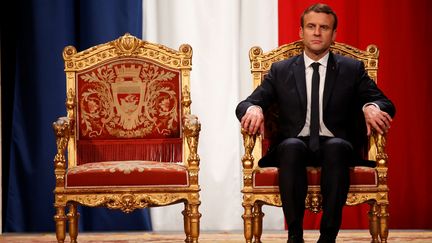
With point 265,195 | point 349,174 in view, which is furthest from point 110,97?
point 349,174

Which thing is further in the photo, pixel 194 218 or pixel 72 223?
pixel 72 223

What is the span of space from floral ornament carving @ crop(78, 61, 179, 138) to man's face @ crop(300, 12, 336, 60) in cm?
79

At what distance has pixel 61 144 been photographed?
3480 mm

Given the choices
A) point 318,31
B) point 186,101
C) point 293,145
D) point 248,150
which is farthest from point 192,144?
point 318,31

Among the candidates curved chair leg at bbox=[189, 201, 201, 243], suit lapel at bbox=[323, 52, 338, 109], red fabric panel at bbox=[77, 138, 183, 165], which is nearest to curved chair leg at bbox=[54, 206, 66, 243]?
red fabric panel at bbox=[77, 138, 183, 165]

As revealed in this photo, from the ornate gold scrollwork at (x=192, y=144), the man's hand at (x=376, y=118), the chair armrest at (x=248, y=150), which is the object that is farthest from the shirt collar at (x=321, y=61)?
the ornate gold scrollwork at (x=192, y=144)

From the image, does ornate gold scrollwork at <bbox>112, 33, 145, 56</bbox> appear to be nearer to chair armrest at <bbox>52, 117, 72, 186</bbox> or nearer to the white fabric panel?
chair armrest at <bbox>52, 117, 72, 186</bbox>

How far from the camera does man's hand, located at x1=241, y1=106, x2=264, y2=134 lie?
322 cm

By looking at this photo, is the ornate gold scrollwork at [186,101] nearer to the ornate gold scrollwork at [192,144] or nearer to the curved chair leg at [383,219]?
the ornate gold scrollwork at [192,144]

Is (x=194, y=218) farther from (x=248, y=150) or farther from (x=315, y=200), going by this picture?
(x=315, y=200)

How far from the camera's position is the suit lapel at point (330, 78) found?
11.2 ft

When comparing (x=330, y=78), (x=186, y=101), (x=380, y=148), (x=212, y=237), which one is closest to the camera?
(x=380, y=148)

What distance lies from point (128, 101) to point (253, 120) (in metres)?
0.90

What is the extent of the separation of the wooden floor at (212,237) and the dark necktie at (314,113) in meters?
1.03
